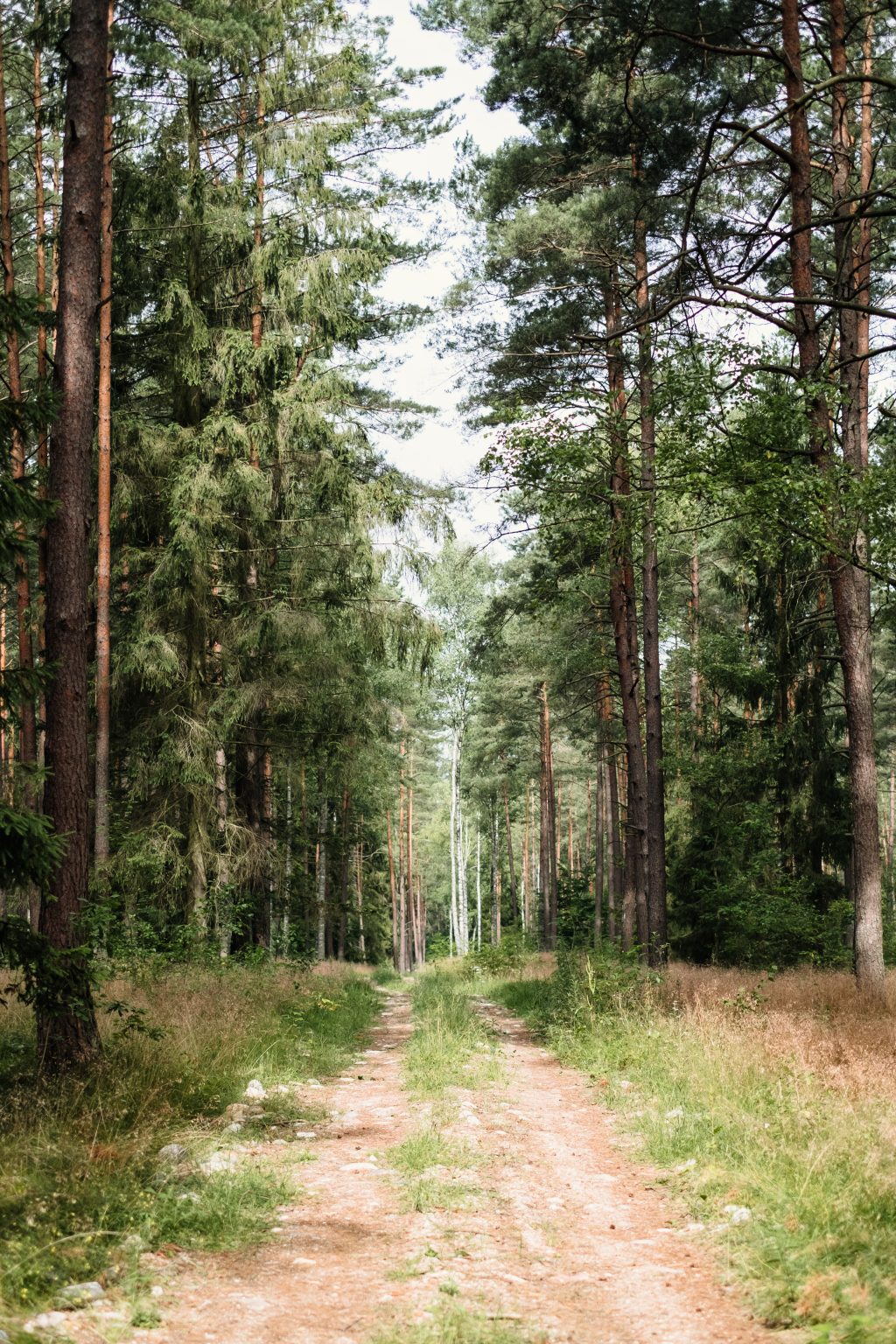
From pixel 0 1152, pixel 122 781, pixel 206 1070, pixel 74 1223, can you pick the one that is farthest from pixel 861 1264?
pixel 122 781

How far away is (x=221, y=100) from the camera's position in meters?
16.0

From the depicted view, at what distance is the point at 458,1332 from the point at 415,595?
46.4ft

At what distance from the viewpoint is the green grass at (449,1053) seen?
963 cm

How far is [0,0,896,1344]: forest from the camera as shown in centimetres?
558

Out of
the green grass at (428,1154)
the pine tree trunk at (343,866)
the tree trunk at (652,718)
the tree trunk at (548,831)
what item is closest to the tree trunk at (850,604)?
the tree trunk at (652,718)

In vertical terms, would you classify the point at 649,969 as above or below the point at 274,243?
below

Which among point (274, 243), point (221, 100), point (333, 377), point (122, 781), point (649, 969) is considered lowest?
point (649, 969)

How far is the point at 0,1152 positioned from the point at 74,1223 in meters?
0.93

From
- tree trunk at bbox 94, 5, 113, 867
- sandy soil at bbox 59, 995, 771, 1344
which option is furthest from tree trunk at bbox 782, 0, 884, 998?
tree trunk at bbox 94, 5, 113, 867

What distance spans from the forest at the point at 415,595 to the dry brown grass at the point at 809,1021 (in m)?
0.09

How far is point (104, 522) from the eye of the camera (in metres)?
13.7

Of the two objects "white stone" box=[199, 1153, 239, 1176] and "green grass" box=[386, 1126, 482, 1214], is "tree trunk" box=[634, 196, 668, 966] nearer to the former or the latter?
"green grass" box=[386, 1126, 482, 1214]

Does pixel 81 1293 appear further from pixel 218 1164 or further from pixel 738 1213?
pixel 738 1213

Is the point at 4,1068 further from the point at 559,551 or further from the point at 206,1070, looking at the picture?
the point at 559,551
